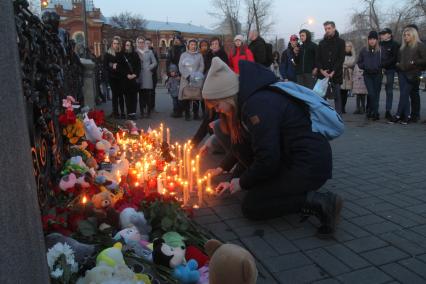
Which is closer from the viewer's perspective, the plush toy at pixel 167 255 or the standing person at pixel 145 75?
the plush toy at pixel 167 255

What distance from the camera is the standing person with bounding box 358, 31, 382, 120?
9.43 metres

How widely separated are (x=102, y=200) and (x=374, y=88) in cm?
803

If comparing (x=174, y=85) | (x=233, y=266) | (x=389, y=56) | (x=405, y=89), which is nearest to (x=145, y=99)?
(x=174, y=85)

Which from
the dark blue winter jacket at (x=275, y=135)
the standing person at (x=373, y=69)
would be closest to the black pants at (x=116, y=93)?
the standing person at (x=373, y=69)

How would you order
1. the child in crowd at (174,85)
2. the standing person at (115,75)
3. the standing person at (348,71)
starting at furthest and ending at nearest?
the standing person at (348,71) → the child in crowd at (174,85) → the standing person at (115,75)

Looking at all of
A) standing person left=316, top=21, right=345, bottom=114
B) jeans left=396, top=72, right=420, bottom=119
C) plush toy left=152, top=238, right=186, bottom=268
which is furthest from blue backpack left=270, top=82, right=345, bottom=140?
jeans left=396, top=72, right=420, bottom=119

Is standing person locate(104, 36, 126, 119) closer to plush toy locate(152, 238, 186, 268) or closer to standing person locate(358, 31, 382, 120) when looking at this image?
standing person locate(358, 31, 382, 120)

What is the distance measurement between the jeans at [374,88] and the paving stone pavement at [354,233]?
419cm

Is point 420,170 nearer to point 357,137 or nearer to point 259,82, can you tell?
point 357,137

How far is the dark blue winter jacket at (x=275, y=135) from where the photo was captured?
125 inches

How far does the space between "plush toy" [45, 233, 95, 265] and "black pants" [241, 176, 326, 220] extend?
1.52 metres

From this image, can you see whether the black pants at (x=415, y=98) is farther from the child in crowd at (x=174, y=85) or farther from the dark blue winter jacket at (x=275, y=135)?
the dark blue winter jacket at (x=275, y=135)

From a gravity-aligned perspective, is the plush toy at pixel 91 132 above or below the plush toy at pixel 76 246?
above

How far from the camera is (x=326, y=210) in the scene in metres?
3.21
